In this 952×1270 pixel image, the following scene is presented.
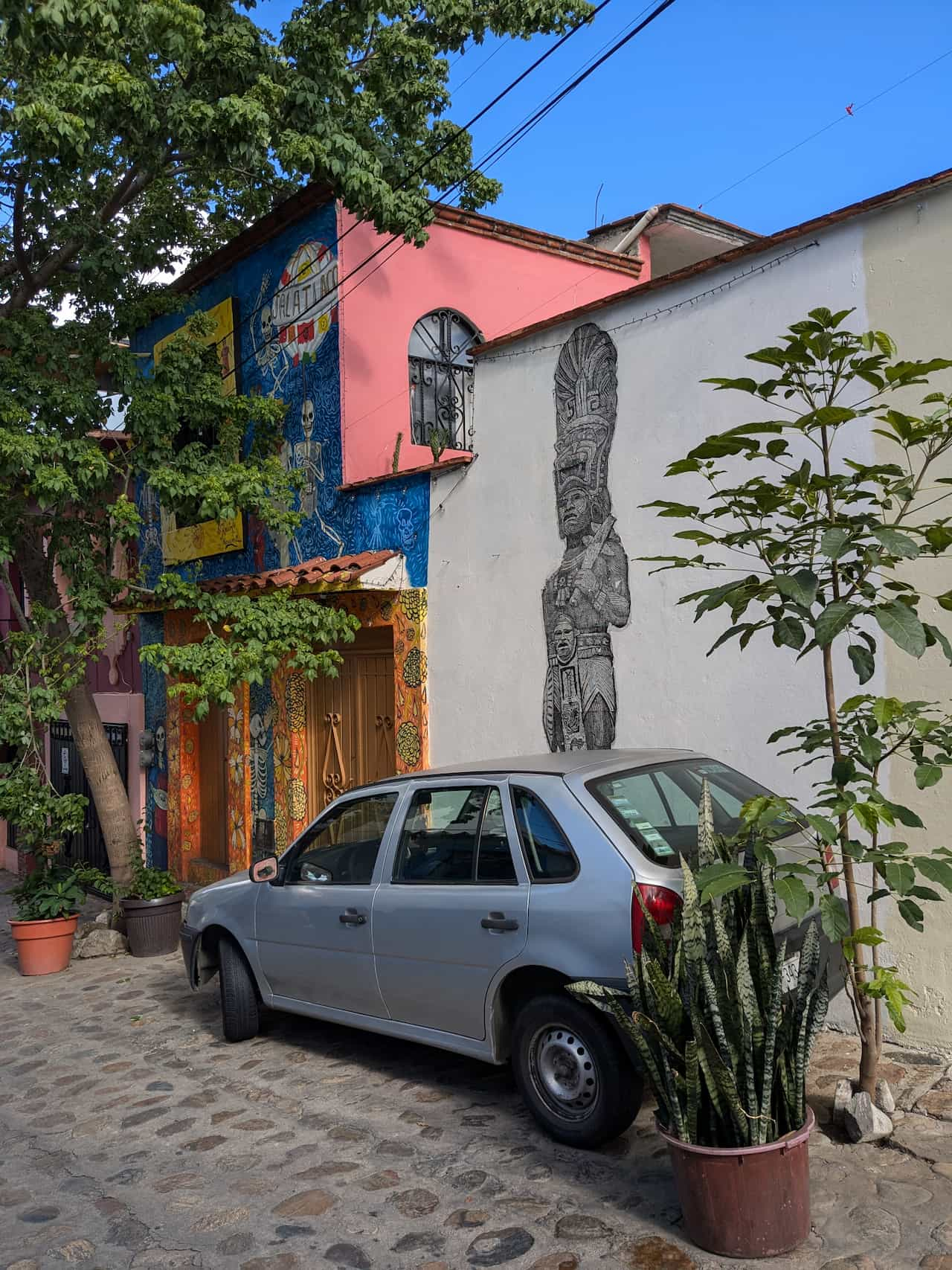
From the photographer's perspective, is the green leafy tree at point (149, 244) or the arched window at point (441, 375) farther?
the arched window at point (441, 375)

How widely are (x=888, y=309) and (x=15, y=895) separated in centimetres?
849

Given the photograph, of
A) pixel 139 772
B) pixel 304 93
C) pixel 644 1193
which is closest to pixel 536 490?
pixel 304 93

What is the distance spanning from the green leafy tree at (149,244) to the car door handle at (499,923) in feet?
14.0

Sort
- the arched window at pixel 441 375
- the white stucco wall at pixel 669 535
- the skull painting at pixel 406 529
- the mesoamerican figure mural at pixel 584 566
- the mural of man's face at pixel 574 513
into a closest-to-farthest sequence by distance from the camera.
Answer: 1. the white stucco wall at pixel 669 535
2. the mesoamerican figure mural at pixel 584 566
3. the mural of man's face at pixel 574 513
4. the skull painting at pixel 406 529
5. the arched window at pixel 441 375

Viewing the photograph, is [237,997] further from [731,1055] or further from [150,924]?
[731,1055]

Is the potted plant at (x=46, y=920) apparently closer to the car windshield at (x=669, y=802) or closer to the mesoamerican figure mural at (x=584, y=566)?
the mesoamerican figure mural at (x=584, y=566)

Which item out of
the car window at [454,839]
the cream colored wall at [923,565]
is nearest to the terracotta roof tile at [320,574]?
the car window at [454,839]

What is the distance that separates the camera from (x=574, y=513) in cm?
766

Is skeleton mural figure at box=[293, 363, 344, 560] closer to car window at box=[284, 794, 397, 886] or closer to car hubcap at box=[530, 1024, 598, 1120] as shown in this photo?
car window at box=[284, 794, 397, 886]

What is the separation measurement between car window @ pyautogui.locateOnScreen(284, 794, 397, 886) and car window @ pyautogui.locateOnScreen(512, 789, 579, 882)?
1.01m

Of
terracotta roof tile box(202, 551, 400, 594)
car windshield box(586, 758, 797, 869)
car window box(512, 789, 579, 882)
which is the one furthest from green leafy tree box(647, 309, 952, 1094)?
terracotta roof tile box(202, 551, 400, 594)

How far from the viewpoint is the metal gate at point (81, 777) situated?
13.6 metres

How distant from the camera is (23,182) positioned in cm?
959

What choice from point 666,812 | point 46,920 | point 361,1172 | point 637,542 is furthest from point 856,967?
point 46,920
